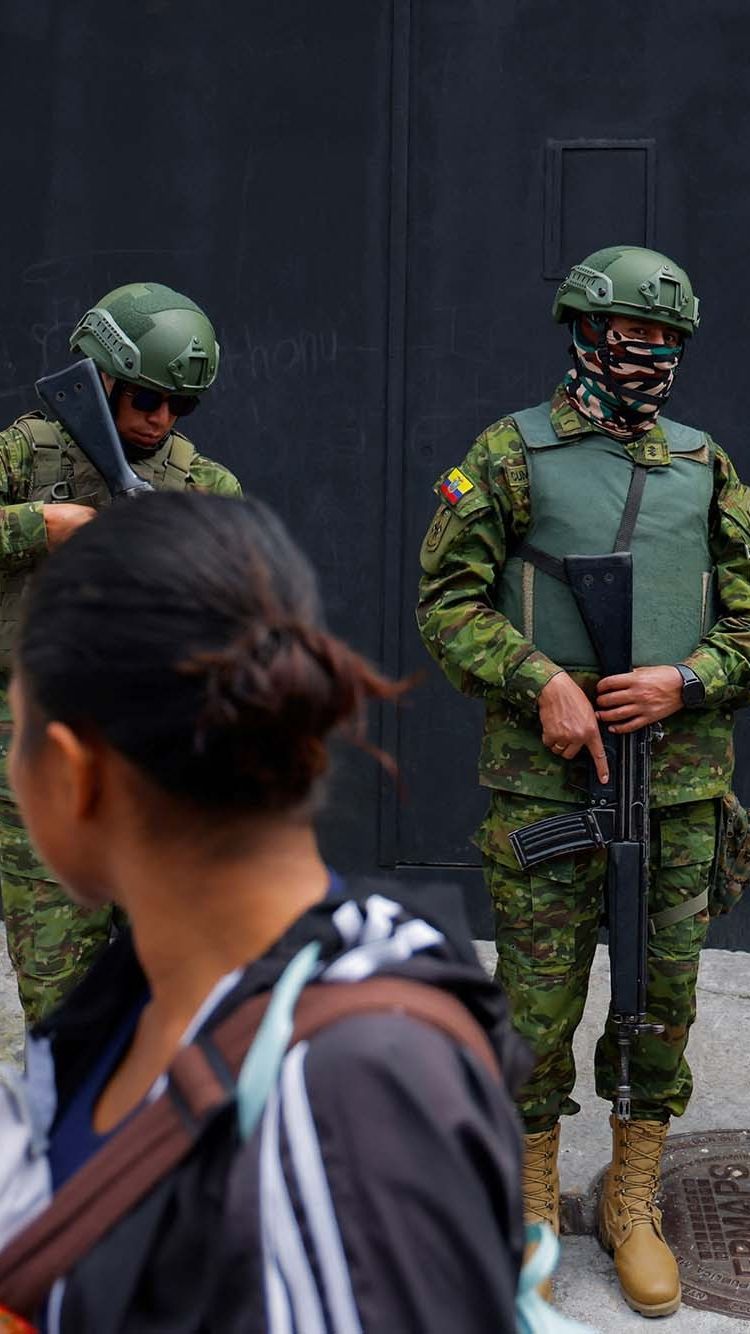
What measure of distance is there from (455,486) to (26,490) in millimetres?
932

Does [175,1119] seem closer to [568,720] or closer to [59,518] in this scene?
[568,720]

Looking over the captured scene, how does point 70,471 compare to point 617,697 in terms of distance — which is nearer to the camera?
point 617,697

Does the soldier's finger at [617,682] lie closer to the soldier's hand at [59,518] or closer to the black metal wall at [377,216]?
the soldier's hand at [59,518]

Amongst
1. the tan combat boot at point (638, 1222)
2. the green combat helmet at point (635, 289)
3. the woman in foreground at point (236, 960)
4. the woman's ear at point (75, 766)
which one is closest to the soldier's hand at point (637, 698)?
the green combat helmet at point (635, 289)

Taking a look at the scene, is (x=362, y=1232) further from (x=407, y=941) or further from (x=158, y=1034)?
(x=158, y=1034)

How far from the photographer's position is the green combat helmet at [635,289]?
3.41 m

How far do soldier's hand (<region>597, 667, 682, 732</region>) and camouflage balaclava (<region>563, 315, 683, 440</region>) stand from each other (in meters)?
0.52

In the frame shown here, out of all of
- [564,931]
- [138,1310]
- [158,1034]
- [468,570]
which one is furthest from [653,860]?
[138,1310]

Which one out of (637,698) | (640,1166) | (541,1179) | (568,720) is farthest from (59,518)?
(640,1166)

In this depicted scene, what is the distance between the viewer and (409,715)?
17.0ft

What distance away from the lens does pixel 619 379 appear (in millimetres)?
3449

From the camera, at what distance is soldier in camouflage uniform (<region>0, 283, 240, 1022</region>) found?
3.54 m

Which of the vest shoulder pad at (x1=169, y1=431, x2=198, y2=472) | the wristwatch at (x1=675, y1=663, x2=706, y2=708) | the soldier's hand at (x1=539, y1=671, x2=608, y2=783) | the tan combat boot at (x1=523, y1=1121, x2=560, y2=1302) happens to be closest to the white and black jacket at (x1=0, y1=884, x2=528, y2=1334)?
the soldier's hand at (x1=539, y1=671, x2=608, y2=783)

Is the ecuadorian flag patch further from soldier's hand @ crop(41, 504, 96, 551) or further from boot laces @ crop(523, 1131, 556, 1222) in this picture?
boot laces @ crop(523, 1131, 556, 1222)
